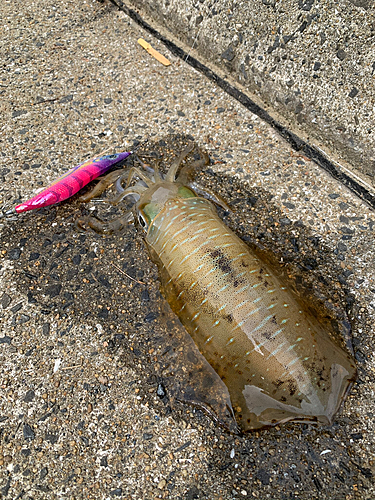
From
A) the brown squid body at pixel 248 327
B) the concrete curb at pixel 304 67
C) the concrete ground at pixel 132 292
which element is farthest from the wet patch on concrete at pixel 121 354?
the concrete curb at pixel 304 67

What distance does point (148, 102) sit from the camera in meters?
3.60

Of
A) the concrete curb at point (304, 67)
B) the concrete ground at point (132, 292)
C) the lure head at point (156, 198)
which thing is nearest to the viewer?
the concrete ground at point (132, 292)

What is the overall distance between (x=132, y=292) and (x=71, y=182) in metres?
0.98

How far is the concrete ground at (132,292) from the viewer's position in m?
2.10

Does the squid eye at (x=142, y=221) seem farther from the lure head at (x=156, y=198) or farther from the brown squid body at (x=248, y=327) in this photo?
the brown squid body at (x=248, y=327)

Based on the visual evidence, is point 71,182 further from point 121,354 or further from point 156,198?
point 121,354

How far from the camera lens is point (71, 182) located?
2.98 metres

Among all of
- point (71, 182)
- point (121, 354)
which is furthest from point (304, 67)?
point (121, 354)

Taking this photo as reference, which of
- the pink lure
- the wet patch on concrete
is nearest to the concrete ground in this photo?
the wet patch on concrete

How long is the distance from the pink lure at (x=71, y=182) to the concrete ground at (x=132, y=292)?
0.38ft

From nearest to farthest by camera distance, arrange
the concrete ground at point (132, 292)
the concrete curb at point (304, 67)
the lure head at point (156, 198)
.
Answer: the concrete ground at point (132, 292), the concrete curb at point (304, 67), the lure head at point (156, 198)

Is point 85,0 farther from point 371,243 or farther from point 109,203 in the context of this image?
point 371,243

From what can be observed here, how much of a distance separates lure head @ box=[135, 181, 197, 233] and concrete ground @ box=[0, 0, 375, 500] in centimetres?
13

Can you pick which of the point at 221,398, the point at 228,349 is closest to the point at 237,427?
the point at 221,398
